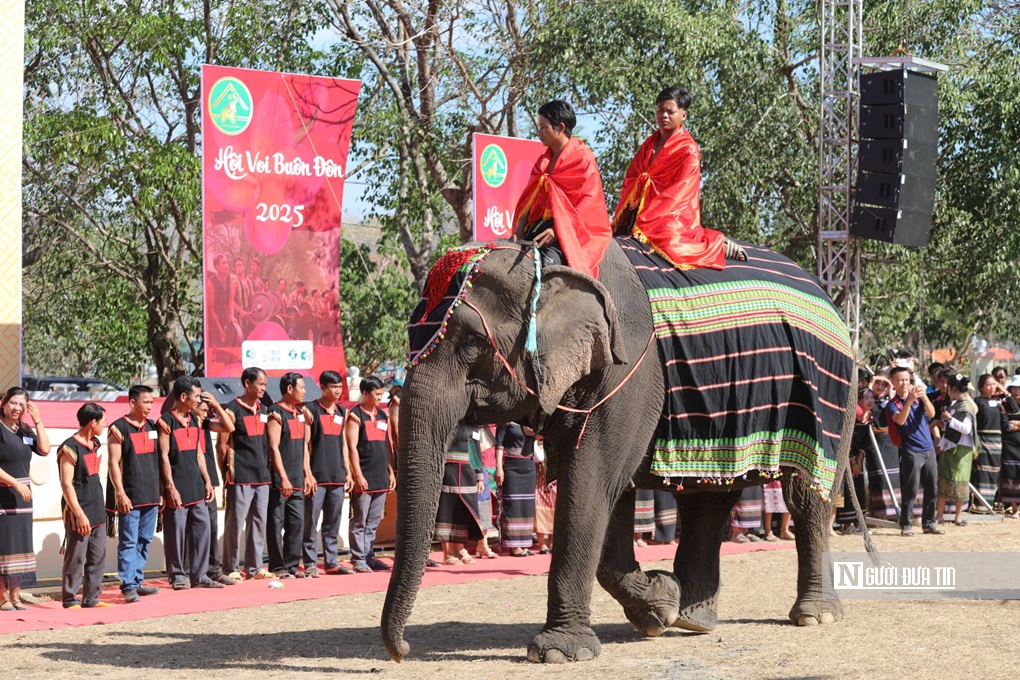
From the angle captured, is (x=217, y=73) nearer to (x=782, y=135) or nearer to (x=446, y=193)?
(x=446, y=193)

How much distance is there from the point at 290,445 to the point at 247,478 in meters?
0.48

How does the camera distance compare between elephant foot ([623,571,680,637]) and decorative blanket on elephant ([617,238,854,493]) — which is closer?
decorative blanket on elephant ([617,238,854,493])

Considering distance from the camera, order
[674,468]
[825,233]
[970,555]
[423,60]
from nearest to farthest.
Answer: [674,468] → [970,555] → [825,233] → [423,60]

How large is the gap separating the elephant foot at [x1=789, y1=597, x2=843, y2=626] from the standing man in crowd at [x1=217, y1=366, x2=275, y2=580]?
453 cm

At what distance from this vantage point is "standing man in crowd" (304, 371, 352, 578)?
10.5 metres

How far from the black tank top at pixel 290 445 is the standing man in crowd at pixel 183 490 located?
71cm

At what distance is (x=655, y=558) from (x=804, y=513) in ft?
13.1

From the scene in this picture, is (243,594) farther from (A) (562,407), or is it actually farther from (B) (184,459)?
(A) (562,407)

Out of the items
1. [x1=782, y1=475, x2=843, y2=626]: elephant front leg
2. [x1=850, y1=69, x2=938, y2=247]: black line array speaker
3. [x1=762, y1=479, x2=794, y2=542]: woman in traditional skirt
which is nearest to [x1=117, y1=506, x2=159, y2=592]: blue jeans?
[x1=782, y1=475, x2=843, y2=626]: elephant front leg

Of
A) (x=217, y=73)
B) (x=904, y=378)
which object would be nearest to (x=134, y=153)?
(x=217, y=73)

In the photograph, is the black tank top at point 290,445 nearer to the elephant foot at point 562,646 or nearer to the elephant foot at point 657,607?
the elephant foot at point 657,607

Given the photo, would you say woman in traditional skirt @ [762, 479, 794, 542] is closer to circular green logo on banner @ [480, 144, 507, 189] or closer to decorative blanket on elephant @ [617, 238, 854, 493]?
circular green logo on banner @ [480, 144, 507, 189]

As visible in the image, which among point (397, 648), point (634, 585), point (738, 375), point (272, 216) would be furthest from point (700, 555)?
point (272, 216)

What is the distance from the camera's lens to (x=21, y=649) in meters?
6.99
